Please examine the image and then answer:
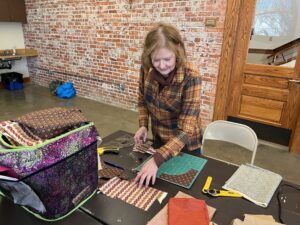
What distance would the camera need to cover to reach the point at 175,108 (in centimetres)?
132

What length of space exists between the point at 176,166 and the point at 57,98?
4.13 m

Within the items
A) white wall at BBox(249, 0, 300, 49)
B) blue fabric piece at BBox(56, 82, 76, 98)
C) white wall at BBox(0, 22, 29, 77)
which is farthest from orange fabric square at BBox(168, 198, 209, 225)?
white wall at BBox(0, 22, 29, 77)

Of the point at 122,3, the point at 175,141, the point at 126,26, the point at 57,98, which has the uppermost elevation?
the point at 122,3

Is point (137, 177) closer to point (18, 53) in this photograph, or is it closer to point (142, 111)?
point (142, 111)

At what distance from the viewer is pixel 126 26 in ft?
12.2

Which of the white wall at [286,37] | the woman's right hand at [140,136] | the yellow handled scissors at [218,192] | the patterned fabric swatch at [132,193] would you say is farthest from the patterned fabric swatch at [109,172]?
the white wall at [286,37]

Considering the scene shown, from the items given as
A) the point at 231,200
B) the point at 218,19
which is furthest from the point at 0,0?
the point at 231,200

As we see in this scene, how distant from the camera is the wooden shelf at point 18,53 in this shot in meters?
4.98

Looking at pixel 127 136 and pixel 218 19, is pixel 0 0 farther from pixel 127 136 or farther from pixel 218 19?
pixel 127 136

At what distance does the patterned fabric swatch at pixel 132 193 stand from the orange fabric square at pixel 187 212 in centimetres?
9

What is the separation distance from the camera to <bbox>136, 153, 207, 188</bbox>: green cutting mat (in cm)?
111

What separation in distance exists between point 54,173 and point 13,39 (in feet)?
19.1

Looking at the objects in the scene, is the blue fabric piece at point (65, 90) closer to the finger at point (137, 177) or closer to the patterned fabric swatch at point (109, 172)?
the patterned fabric swatch at point (109, 172)

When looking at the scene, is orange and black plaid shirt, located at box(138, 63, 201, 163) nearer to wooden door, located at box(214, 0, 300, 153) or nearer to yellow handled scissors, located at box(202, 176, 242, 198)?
yellow handled scissors, located at box(202, 176, 242, 198)
